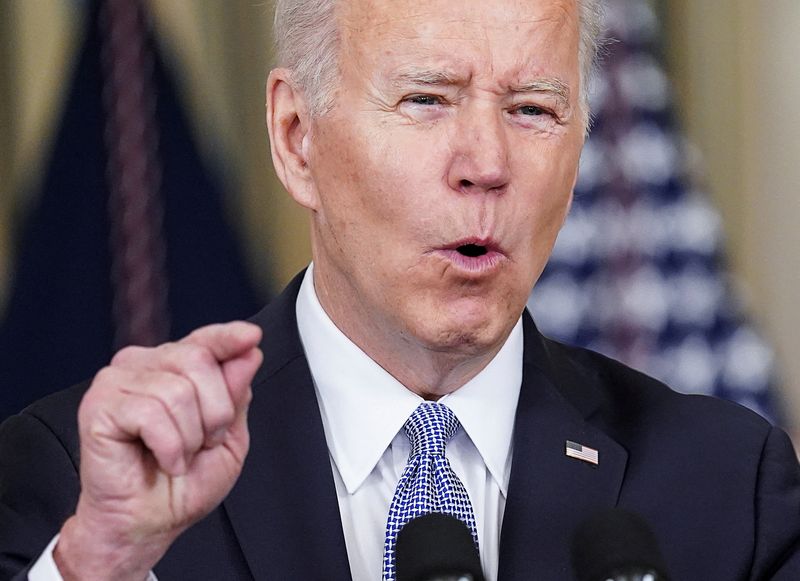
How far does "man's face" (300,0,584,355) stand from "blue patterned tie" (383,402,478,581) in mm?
150

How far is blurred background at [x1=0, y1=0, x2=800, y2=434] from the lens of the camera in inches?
160

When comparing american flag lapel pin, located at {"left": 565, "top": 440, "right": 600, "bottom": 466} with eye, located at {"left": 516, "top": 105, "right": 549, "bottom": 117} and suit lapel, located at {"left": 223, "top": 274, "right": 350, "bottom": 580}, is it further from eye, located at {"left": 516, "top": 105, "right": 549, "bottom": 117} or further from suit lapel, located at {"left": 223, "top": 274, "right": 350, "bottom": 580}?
eye, located at {"left": 516, "top": 105, "right": 549, "bottom": 117}

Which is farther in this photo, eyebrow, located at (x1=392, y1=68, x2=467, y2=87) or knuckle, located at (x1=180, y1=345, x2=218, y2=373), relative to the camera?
eyebrow, located at (x1=392, y1=68, x2=467, y2=87)

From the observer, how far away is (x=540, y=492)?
2.03 metres

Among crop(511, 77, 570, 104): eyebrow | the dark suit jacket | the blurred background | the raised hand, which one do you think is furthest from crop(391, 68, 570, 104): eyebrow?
the blurred background

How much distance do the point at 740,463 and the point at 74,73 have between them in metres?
2.71

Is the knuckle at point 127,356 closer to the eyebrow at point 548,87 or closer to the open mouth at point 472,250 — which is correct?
the open mouth at point 472,250

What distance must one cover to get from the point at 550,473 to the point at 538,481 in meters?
0.03

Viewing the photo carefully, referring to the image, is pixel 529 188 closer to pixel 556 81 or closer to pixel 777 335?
pixel 556 81

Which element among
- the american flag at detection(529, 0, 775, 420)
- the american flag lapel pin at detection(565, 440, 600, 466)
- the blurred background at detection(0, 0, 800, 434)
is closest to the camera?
the american flag lapel pin at detection(565, 440, 600, 466)

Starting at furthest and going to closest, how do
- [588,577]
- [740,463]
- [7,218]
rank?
[7,218] → [740,463] → [588,577]

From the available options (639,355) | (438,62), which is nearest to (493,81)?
(438,62)

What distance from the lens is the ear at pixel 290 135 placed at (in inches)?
84.2

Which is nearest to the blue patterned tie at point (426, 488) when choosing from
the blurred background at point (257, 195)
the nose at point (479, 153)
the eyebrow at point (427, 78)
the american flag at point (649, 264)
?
the nose at point (479, 153)
